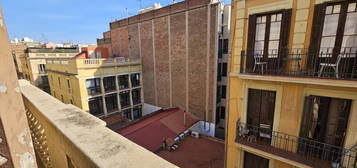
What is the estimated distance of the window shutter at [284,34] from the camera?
14.4ft

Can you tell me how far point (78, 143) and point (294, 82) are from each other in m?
4.95

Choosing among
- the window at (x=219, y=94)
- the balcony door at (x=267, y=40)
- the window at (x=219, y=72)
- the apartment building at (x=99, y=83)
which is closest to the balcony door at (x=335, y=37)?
the balcony door at (x=267, y=40)

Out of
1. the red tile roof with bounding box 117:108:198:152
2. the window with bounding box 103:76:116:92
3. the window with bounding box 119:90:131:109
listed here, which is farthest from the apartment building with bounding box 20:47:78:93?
the red tile roof with bounding box 117:108:198:152

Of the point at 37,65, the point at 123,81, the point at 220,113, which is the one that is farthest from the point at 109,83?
the point at 37,65

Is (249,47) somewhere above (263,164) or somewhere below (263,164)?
above

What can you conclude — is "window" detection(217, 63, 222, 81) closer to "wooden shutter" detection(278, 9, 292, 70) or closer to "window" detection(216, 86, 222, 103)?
"window" detection(216, 86, 222, 103)

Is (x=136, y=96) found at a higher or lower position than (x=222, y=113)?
higher

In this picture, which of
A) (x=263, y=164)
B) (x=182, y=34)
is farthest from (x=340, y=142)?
A: (x=182, y=34)

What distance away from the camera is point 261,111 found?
5.18 meters

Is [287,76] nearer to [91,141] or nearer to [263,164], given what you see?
[263,164]

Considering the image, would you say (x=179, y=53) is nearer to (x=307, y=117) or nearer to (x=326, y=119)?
(x=307, y=117)

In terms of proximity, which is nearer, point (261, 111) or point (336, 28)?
point (336, 28)

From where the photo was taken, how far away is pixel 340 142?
13.7 ft

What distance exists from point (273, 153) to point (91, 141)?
509 centimetres
